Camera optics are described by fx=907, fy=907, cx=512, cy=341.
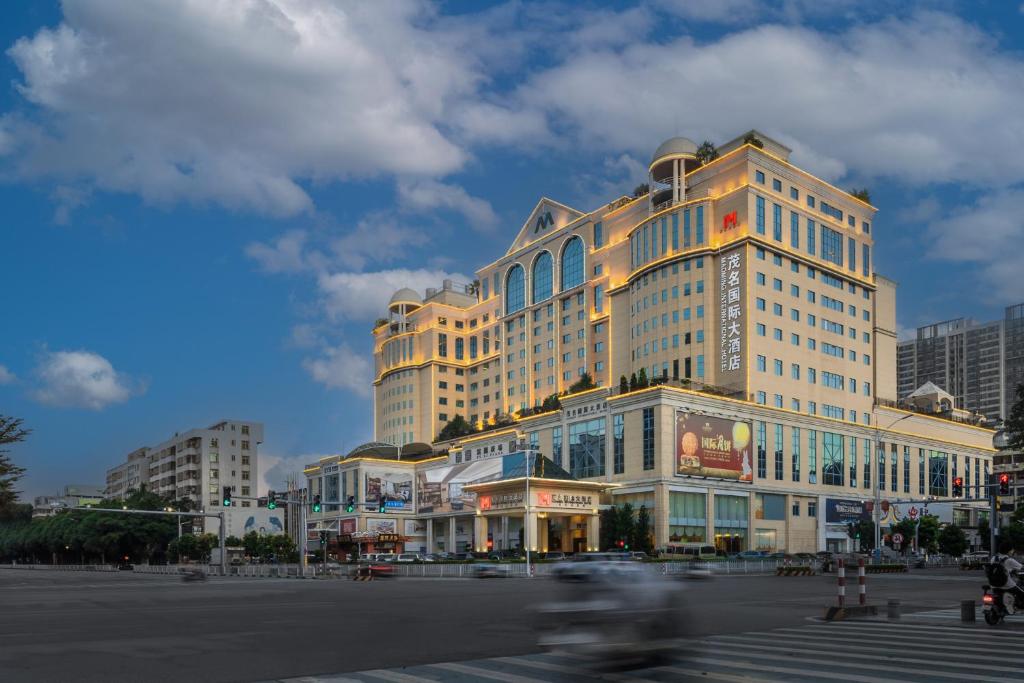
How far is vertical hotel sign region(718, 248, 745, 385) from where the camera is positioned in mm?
81000

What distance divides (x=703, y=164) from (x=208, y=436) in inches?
3491

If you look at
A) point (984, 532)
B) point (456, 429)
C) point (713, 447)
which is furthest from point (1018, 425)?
point (456, 429)

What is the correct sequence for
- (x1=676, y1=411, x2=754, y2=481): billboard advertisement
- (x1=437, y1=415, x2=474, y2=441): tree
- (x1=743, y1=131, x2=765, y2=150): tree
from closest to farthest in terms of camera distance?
(x1=676, y1=411, x2=754, y2=481): billboard advertisement
(x1=743, y1=131, x2=765, y2=150): tree
(x1=437, y1=415, x2=474, y2=441): tree

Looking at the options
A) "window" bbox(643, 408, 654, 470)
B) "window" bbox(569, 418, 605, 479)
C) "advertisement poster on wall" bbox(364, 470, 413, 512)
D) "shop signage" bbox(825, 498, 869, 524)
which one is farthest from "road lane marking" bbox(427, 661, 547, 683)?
"advertisement poster on wall" bbox(364, 470, 413, 512)

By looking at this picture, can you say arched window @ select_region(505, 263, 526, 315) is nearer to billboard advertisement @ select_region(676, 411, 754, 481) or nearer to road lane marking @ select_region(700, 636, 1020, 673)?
billboard advertisement @ select_region(676, 411, 754, 481)

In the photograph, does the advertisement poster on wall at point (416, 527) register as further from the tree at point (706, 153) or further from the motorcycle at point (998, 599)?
the motorcycle at point (998, 599)

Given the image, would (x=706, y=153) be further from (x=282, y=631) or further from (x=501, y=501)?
(x=282, y=631)

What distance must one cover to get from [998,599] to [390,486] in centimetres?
9694

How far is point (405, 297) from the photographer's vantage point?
5763 inches

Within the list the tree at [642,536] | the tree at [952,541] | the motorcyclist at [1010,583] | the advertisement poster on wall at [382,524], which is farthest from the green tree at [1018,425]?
the advertisement poster on wall at [382,524]

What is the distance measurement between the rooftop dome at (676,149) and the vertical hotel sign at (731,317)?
14.0m

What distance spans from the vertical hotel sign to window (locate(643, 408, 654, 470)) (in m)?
9.73

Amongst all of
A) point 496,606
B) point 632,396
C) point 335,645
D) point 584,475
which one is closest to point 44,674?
point 335,645

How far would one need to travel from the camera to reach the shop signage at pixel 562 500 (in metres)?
78.5
